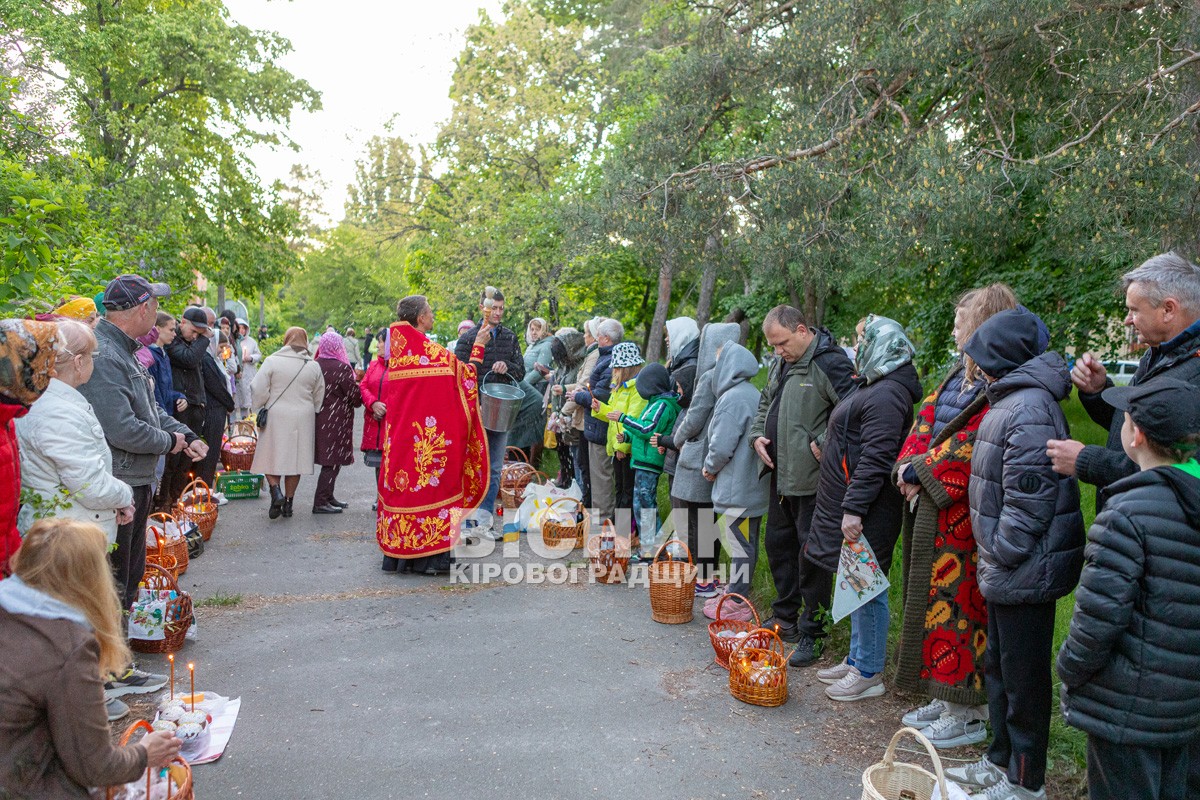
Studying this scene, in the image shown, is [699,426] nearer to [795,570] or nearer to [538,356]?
[795,570]

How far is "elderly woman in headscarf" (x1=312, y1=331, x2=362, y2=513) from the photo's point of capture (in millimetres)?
8664

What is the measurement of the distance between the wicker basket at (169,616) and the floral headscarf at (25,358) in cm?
228

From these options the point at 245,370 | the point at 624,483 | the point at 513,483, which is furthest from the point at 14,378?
the point at 245,370

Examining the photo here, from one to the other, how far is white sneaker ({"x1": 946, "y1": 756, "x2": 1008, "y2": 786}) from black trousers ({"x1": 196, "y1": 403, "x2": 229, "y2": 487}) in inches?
291

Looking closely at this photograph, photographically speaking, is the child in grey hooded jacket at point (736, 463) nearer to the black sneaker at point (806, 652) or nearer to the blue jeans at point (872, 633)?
the black sneaker at point (806, 652)

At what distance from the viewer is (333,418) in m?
8.69

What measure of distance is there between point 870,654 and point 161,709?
349 centimetres

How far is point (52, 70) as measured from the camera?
62.7 ft

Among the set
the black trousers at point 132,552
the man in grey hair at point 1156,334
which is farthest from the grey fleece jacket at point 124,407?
the man in grey hair at point 1156,334

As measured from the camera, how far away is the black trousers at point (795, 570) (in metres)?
5.04

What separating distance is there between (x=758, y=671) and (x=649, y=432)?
2.67 metres

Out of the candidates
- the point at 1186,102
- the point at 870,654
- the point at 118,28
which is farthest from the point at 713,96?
the point at 118,28

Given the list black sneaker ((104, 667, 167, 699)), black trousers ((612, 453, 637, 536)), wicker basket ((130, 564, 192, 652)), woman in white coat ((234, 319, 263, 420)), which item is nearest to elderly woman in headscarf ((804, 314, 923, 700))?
black trousers ((612, 453, 637, 536))

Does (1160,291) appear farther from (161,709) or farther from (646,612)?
(161,709)
